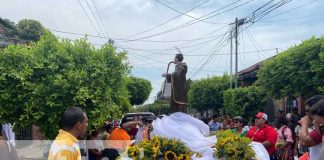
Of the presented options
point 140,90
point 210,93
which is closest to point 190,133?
point 210,93

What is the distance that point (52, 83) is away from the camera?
859cm

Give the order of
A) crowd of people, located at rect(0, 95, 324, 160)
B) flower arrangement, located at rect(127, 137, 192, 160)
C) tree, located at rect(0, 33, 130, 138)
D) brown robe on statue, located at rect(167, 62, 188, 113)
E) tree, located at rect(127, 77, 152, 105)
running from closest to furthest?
crowd of people, located at rect(0, 95, 324, 160) < flower arrangement, located at rect(127, 137, 192, 160) < brown robe on statue, located at rect(167, 62, 188, 113) < tree, located at rect(0, 33, 130, 138) < tree, located at rect(127, 77, 152, 105)

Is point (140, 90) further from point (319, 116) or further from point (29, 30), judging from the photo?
point (319, 116)

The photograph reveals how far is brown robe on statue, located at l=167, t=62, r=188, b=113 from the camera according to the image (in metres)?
7.99

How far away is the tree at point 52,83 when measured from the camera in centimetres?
860

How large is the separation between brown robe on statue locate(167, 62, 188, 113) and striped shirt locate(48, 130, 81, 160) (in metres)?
4.15

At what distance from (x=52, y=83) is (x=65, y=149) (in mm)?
4954

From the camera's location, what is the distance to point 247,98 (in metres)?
25.1

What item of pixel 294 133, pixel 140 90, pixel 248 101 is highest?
pixel 140 90

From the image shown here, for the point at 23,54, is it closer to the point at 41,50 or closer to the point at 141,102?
the point at 41,50

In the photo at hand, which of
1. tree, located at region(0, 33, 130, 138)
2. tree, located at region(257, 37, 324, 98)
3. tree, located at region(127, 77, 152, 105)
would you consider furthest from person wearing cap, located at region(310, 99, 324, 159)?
tree, located at region(127, 77, 152, 105)

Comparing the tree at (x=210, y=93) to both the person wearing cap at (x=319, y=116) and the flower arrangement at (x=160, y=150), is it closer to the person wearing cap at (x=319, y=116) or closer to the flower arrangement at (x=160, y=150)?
the flower arrangement at (x=160, y=150)

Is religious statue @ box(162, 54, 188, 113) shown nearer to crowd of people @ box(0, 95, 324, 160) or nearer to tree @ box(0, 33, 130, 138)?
crowd of people @ box(0, 95, 324, 160)

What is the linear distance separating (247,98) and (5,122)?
18.1 metres
